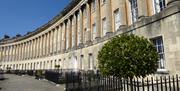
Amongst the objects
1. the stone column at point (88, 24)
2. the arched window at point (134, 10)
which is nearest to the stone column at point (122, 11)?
the arched window at point (134, 10)

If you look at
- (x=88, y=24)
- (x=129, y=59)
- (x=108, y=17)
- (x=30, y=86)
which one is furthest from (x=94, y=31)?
(x=129, y=59)

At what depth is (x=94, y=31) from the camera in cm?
3017

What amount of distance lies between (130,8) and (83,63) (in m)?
12.8

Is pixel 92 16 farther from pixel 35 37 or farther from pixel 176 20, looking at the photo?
pixel 35 37

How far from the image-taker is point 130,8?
69.4ft

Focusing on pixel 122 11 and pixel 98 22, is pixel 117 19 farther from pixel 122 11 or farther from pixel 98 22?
pixel 98 22

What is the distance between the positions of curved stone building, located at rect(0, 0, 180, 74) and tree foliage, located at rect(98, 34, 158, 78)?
3.33m

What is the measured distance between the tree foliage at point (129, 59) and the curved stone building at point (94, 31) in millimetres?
3331

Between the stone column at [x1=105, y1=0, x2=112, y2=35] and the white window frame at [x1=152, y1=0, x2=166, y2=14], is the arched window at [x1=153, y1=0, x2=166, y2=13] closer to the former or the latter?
the white window frame at [x1=152, y1=0, x2=166, y2=14]

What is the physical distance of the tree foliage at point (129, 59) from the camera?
1002 cm

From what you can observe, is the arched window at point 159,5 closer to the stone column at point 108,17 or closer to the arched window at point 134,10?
the arched window at point 134,10

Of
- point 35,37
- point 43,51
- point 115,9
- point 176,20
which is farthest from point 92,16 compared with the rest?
point 35,37

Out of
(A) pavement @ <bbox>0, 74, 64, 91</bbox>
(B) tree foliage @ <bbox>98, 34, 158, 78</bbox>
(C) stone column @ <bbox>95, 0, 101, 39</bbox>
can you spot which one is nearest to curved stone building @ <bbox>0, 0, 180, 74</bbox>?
(C) stone column @ <bbox>95, 0, 101, 39</bbox>

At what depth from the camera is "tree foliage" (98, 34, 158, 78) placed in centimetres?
1002
